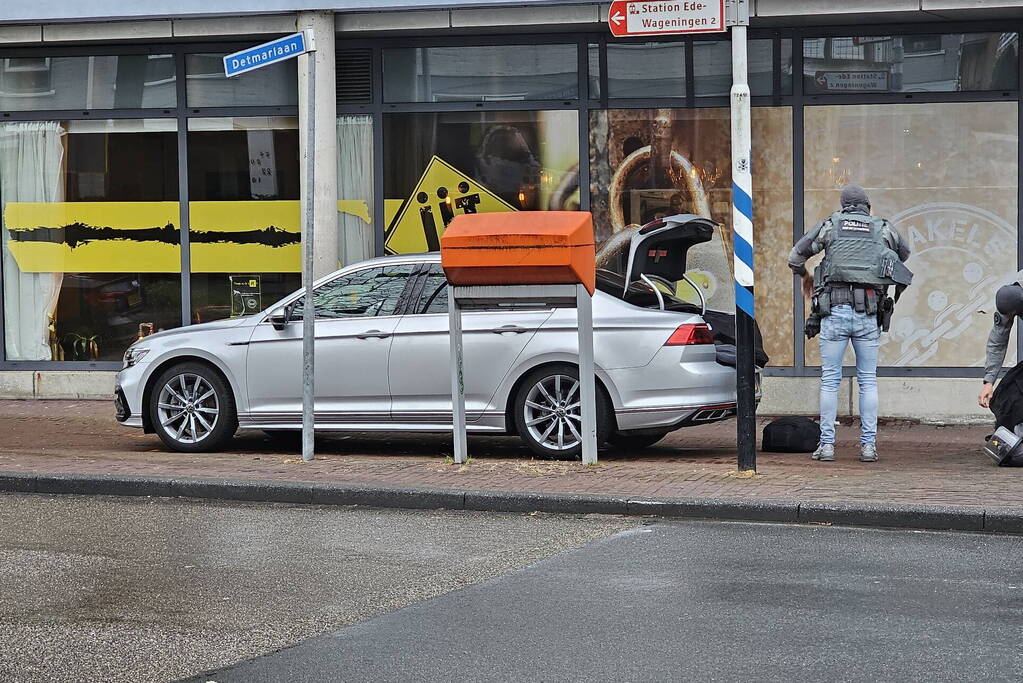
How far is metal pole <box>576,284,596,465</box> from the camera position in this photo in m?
10.0

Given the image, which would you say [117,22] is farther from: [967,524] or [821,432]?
[967,524]

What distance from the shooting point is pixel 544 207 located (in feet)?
48.2

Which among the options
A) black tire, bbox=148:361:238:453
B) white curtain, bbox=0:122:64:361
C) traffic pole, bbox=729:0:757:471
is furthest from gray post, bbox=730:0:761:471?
white curtain, bbox=0:122:64:361

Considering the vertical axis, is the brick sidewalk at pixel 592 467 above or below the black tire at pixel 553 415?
below

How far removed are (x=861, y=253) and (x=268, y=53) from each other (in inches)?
174

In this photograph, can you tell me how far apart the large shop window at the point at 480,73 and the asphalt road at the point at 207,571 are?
21.7 feet

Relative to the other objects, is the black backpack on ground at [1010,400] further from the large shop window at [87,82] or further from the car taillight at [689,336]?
the large shop window at [87,82]

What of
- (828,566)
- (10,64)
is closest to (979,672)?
(828,566)

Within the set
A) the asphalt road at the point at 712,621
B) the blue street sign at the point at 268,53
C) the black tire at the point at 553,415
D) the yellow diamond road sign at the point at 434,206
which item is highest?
the blue street sign at the point at 268,53

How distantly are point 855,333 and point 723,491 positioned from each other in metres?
2.26

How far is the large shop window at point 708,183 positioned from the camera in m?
14.2

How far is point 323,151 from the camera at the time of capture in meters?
14.6

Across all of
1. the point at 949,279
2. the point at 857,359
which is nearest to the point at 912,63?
the point at 949,279

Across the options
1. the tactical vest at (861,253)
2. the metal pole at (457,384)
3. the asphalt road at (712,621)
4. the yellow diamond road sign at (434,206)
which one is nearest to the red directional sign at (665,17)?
the tactical vest at (861,253)
